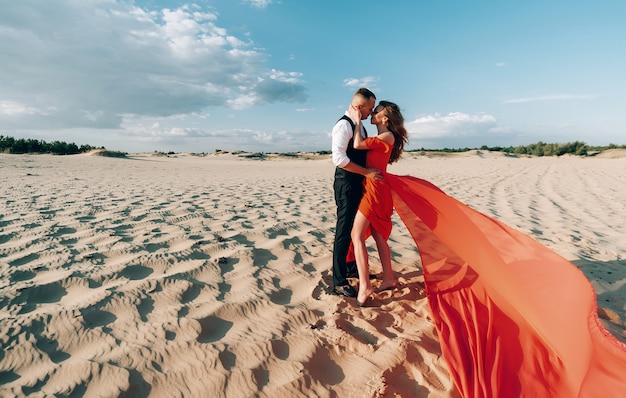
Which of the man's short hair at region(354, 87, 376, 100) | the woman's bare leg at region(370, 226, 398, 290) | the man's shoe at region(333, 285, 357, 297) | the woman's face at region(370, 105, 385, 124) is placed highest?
the man's short hair at region(354, 87, 376, 100)

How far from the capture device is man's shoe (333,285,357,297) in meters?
3.19

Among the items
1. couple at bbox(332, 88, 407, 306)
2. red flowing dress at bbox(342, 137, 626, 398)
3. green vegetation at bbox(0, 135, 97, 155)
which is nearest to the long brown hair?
couple at bbox(332, 88, 407, 306)

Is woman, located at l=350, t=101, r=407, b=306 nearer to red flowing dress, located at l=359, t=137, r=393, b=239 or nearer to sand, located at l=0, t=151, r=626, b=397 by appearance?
red flowing dress, located at l=359, t=137, r=393, b=239

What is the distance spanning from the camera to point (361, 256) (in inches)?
125

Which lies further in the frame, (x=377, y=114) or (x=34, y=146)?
(x=34, y=146)

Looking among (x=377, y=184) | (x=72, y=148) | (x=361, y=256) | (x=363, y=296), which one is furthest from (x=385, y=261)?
(x=72, y=148)

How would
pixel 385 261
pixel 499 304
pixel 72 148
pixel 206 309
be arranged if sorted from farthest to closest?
pixel 72 148 → pixel 385 261 → pixel 206 309 → pixel 499 304

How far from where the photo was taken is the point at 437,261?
316 cm

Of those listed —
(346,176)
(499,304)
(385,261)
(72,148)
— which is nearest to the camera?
(499,304)

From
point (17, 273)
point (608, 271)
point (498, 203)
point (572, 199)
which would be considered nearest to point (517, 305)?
point (608, 271)

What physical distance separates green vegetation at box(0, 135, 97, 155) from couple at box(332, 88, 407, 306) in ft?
76.0

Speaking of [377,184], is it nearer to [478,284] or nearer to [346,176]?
[346,176]

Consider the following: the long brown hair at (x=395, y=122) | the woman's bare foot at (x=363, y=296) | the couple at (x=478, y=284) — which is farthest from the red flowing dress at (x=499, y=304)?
the woman's bare foot at (x=363, y=296)

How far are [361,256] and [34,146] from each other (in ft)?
81.0
